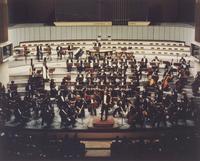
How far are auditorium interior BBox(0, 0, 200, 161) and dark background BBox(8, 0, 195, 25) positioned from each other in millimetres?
815

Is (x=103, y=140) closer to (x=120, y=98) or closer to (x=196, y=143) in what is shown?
(x=120, y=98)

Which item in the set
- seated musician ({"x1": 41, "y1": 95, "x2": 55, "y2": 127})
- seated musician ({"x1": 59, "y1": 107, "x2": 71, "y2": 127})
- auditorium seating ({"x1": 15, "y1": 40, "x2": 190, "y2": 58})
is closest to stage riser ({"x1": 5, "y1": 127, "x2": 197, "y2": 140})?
seated musician ({"x1": 59, "y1": 107, "x2": 71, "y2": 127})

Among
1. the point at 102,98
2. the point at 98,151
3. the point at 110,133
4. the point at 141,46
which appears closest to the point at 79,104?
the point at 102,98

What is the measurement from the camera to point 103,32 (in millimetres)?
23438

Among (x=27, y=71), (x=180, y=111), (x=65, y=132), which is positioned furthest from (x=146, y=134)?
(x=27, y=71)

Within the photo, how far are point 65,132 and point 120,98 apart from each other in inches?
78.6

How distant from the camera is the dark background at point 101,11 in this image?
24266 mm

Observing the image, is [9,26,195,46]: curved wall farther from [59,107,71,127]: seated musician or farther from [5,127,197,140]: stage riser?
[5,127,197,140]: stage riser

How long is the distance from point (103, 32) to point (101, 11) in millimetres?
1721

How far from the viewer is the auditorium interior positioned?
10578 mm

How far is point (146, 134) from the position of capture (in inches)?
480

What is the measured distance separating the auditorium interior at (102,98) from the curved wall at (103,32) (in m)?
0.05

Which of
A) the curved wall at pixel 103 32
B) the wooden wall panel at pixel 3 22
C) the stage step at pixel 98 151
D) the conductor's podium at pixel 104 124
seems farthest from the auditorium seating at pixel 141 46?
the stage step at pixel 98 151

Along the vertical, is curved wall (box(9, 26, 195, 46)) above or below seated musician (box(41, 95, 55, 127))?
above
